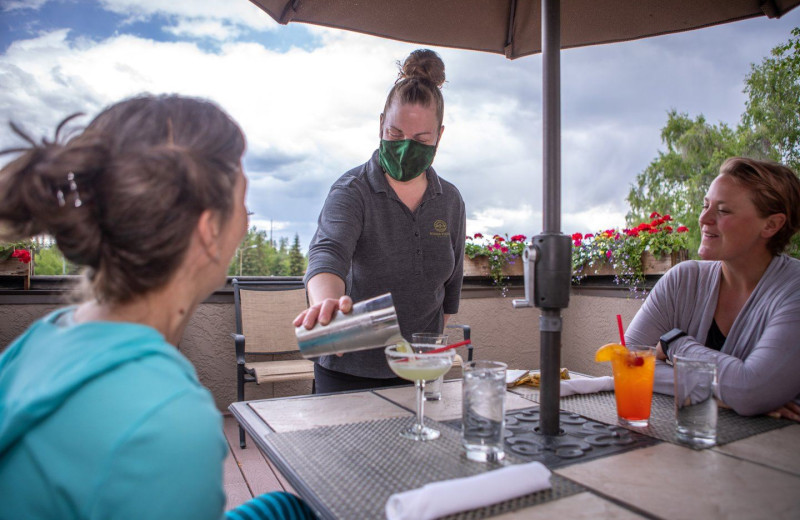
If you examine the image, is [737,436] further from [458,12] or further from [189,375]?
[458,12]

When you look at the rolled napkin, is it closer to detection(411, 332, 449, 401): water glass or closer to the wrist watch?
detection(411, 332, 449, 401): water glass

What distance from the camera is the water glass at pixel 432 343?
50.0 inches

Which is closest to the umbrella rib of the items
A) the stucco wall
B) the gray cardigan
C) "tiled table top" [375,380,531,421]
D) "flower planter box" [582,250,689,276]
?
the gray cardigan

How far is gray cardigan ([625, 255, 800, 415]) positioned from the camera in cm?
124

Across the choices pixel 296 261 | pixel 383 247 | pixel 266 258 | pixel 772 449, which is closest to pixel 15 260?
pixel 266 258

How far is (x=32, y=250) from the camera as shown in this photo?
341cm

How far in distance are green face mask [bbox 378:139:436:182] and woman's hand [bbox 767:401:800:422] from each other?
123 cm

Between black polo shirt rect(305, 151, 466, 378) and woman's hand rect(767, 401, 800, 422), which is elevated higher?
black polo shirt rect(305, 151, 466, 378)

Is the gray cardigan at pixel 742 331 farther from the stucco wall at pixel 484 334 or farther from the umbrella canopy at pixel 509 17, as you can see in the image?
the stucco wall at pixel 484 334

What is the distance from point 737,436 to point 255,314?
3316 mm

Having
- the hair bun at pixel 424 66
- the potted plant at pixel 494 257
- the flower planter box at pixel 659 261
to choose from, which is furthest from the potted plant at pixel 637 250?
the hair bun at pixel 424 66

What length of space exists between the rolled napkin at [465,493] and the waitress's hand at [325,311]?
40 cm

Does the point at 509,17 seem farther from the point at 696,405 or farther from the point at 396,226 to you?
the point at 696,405

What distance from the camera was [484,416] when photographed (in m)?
0.92
